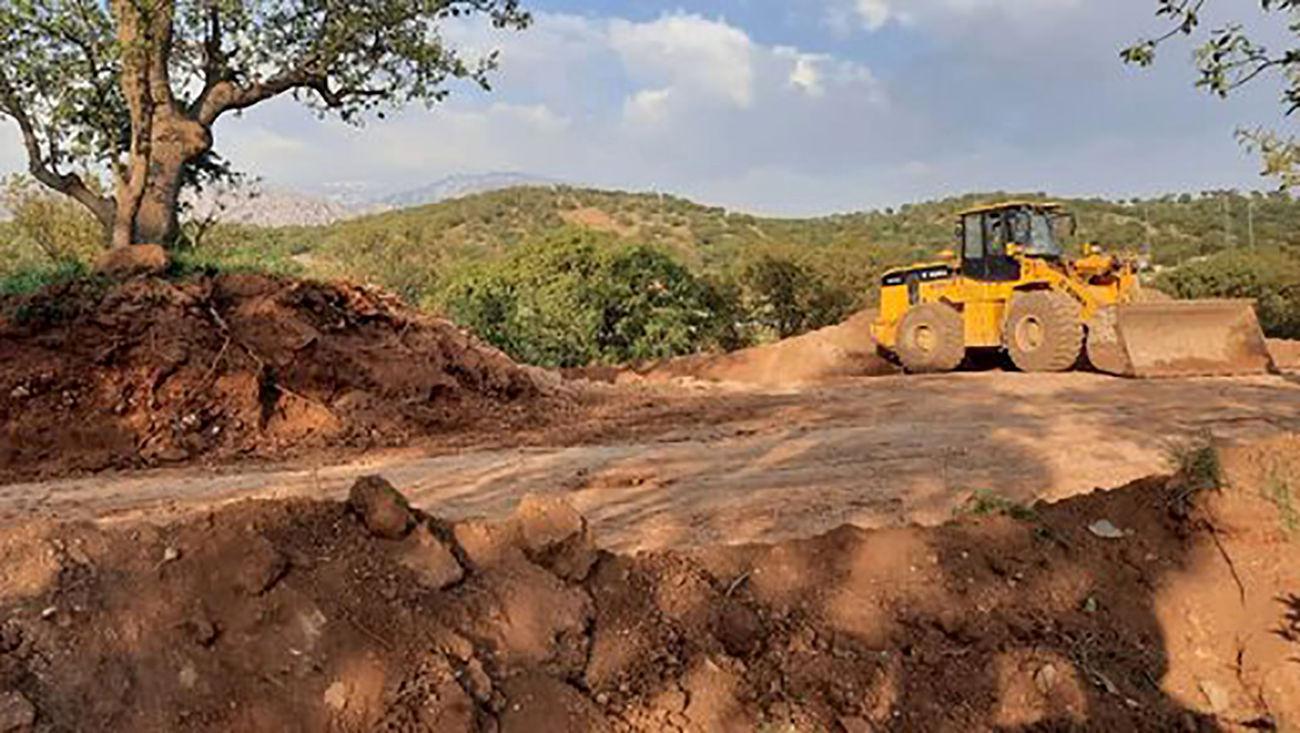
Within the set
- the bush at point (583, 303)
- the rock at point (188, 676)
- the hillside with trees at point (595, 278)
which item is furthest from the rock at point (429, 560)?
the bush at point (583, 303)

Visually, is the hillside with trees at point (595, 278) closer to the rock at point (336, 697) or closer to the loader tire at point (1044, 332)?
the loader tire at point (1044, 332)

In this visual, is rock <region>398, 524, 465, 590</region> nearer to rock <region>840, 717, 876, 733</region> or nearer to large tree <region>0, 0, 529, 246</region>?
rock <region>840, 717, 876, 733</region>

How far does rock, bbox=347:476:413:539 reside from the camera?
3920mm

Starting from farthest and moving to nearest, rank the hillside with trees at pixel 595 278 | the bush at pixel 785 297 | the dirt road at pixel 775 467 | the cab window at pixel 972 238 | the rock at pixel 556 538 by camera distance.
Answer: the bush at pixel 785 297
the hillside with trees at pixel 595 278
the cab window at pixel 972 238
the dirt road at pixel 775 467
the rock at pixel 556 538

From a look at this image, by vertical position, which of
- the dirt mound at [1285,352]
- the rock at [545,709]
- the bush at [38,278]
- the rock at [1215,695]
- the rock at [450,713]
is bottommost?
the rock at [1215,695]

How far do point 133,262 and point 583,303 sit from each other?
1233cm

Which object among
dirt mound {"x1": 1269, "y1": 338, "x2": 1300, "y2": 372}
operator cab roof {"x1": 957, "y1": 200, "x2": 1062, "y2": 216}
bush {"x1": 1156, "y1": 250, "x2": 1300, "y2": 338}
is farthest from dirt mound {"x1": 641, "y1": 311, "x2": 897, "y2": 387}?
bush {"x1": 1156, "y1": 250, "x2": 1300, "y2": 338}

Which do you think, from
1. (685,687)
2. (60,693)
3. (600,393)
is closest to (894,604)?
(685,687)

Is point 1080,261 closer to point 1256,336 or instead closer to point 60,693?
point 1256,336

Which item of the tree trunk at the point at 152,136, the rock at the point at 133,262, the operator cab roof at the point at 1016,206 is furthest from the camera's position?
the operator cab roof at the point at 1016,206

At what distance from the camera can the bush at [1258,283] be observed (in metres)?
26.9

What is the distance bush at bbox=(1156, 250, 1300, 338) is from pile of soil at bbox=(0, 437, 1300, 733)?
82.8ft

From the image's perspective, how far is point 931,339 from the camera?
1666 cm

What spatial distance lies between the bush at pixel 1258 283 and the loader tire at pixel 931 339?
14.5 metres
